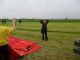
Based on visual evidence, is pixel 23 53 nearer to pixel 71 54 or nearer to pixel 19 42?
pixel 19 42

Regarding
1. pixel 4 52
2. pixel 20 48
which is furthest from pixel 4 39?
pixel 20 48

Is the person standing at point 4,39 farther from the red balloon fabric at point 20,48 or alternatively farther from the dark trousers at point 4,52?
the red balloon fabric at point 20,48

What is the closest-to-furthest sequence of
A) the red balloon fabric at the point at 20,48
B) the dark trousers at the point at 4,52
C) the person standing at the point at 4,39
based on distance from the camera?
the person standing at the point at 4,39
the dark trousers at the point at 4,52
the red balloon fabric at the point at 20,48

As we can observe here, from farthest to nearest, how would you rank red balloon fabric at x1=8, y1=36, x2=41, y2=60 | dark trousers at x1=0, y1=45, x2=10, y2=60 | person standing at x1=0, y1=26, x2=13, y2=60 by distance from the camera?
red balloon fabric at x1=8, y1=36, x2=41, y2=60, dark trousers at x1=0, y1=45, x2=10, y2=60, person standing at x1=0, y1=26, x2=13, y2=60

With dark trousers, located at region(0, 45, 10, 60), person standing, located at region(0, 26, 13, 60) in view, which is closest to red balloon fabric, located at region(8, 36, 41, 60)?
dark trousers, located at region(0, 45, 10, 60)

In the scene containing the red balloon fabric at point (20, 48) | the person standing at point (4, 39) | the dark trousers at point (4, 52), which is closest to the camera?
the person standing at point (4, 39)

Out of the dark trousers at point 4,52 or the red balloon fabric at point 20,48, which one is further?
the red balloon fabric at point 20,48

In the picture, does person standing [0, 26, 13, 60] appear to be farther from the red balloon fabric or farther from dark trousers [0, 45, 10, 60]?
the red balloon fabric

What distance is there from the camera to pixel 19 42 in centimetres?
1233

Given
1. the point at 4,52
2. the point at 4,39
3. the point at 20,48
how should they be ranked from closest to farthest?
the point at 4,39, the point at 4,52, the point at 20,48

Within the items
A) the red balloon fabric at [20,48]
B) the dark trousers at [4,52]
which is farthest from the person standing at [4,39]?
the red balloon fabric at [20,48]

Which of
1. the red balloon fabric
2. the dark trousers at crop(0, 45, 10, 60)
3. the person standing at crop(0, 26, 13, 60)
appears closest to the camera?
the person standing at crop(0, 26, 13, 60)

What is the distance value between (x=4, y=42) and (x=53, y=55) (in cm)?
687

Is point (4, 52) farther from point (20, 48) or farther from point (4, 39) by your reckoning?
point (20, 48)
